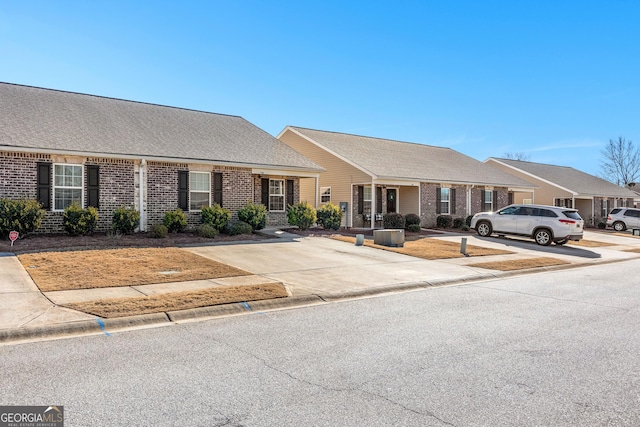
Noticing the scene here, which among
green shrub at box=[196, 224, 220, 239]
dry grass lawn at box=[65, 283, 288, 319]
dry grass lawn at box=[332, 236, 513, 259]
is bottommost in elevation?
dry grass lawn at box=[65, 283, 288, 319]

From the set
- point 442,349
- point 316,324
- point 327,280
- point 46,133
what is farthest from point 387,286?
point 46,133

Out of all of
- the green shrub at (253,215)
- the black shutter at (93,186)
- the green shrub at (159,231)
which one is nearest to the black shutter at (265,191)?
the green shrub at (253,215)

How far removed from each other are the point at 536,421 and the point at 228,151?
18728 mm

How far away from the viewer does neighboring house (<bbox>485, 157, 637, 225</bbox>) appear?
39.9 meters

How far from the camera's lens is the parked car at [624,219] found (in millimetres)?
35156

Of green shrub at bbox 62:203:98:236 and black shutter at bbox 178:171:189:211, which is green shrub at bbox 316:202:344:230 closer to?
black shutter at bbox 178:171:189:211

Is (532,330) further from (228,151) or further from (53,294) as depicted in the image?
(228,151)

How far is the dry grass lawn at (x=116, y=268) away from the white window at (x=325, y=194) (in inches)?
565

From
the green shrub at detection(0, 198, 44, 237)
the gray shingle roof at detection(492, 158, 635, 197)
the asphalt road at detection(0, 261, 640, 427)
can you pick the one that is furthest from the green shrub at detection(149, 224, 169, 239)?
the gray shingle roof at detection(492, 158, 635, 197)

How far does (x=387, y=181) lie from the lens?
2550 centimetres

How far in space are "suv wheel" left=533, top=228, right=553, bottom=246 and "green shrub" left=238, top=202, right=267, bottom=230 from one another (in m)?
12.5

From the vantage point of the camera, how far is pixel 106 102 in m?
22.6

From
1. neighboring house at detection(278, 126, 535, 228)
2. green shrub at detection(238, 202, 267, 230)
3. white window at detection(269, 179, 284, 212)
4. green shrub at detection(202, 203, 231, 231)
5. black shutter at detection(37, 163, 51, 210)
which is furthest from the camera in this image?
neighboring house at detection(278, 126, 535, 228)

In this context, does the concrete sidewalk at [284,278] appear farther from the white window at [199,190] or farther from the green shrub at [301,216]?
the white window at [199,190]
